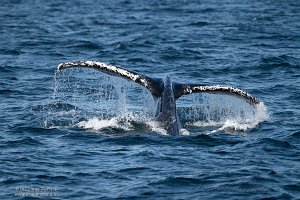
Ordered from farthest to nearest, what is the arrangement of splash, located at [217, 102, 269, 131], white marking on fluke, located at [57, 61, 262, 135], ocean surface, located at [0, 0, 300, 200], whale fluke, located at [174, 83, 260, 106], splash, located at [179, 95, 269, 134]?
splash, located at [179, 95, 269, 134]
splash, located at [217, 102, 269, 131]
whale fluke, located at [174, 83, 260, 106]
white marking on fluke, located at [57, 61, 262, 135]
ocean surface, located at [0, 0, 300, 200]

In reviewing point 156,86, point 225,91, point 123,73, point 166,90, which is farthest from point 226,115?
point 123,73

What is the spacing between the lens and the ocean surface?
43.5ft

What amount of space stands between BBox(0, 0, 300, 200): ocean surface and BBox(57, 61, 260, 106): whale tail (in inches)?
16.5

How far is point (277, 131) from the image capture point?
1695 cm

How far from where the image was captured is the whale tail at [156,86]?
16.6m

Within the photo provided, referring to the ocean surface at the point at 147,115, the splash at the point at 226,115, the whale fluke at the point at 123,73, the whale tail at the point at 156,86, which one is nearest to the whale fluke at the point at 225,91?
the whale tail at the point at 156,86

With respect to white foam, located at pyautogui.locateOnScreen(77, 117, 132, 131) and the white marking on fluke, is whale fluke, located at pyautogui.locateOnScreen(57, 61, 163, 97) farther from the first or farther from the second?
white foam, located at pyautogui.locateOnScreen(77, 117, 132, 131)

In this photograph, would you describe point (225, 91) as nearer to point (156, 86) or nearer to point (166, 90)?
point (166, 90)

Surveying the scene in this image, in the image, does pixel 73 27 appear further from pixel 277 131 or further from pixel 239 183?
pixel 239 183

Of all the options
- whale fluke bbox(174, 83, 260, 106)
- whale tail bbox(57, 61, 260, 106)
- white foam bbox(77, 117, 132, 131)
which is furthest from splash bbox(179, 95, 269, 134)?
white foam bbox(77, 117, 132, 131)

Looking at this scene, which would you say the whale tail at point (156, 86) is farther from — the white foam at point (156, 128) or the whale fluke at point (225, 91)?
the white foam at point (156, 128)

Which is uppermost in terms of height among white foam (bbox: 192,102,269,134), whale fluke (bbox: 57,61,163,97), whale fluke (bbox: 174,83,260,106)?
whale fluke (bbox: 57,61,163,97)

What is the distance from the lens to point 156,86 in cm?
1716

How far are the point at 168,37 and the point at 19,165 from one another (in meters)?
18.2
